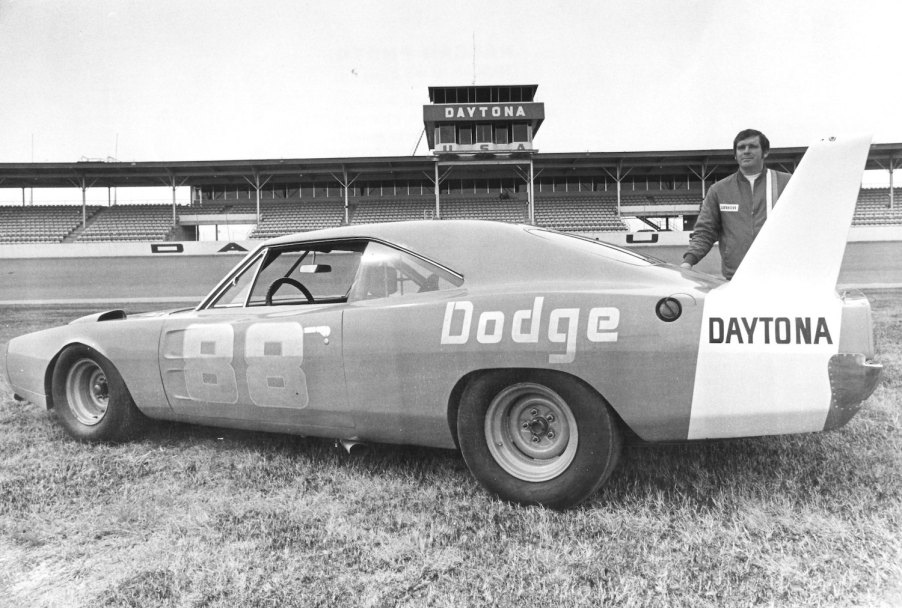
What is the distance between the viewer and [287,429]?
276cm

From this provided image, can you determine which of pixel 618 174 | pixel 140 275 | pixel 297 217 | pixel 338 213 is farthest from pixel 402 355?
pixel 618 174

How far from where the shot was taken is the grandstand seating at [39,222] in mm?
26984

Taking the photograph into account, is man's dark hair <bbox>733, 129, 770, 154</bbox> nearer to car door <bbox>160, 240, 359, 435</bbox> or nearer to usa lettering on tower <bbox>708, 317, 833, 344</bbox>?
usa lettering on tower <bbox>708, 317, 833, 344</bbox>

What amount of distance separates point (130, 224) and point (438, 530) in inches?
1257

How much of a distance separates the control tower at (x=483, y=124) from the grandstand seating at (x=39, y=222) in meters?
19.0

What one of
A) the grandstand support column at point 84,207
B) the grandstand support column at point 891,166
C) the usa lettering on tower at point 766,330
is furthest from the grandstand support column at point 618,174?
the usa lettering on tower at point 766,330

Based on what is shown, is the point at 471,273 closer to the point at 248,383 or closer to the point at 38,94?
the point at 248,383

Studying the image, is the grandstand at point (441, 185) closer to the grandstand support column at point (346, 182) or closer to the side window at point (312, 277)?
the grandstand support column at point (346, 182)

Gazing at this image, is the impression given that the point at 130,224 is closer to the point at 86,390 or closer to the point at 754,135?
the point at 86,390

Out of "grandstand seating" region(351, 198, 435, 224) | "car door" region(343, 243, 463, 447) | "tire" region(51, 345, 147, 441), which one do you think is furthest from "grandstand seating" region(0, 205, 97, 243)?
"car door" region(343, 243, 463, 447)

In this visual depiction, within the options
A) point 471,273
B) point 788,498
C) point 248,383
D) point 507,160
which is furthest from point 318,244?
point 507,160

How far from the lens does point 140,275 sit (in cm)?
1686

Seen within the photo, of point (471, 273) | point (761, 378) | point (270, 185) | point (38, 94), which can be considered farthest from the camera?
point (270, 185)

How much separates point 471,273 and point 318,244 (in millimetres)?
991
